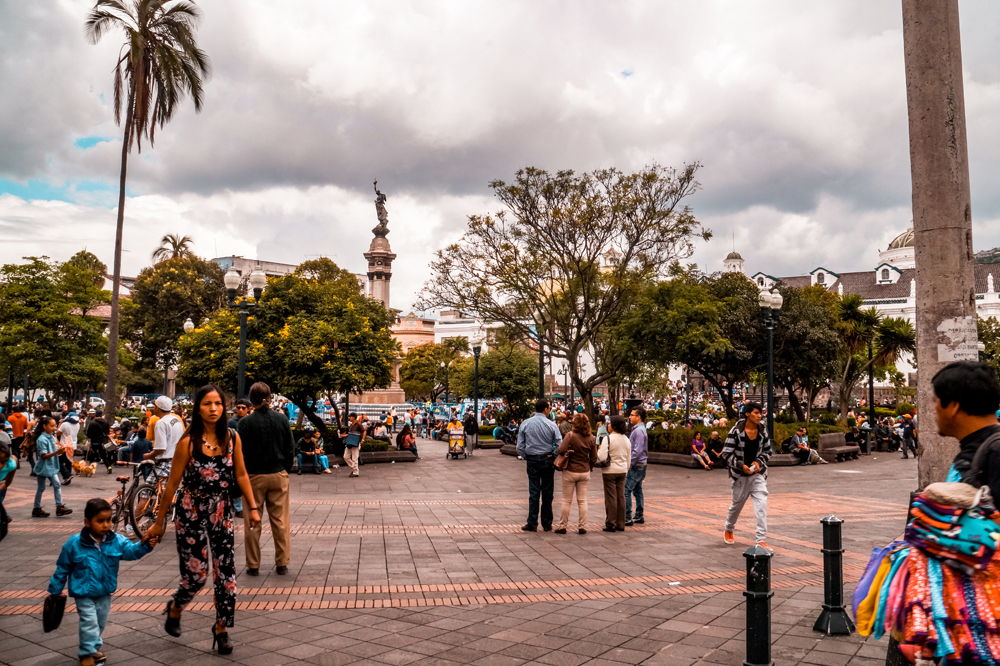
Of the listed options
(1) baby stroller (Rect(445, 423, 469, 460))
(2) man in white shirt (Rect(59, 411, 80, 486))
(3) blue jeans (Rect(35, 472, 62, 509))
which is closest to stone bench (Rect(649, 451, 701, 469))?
(1) baby stroller (Rect(445, 423, 469, 460))

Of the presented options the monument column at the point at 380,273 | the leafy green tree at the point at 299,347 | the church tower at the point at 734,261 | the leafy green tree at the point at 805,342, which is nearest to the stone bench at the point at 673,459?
the leafy green tree at the point at 299,347

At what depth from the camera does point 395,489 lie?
1443 centimetres

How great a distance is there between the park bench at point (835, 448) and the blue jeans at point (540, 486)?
16.5 metres

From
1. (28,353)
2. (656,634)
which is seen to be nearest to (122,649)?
(656,634)

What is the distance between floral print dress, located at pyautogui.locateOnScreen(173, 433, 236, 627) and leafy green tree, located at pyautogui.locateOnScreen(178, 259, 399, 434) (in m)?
13.9

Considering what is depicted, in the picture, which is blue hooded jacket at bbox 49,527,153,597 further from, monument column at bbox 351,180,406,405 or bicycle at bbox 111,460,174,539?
monument column at bbox 351,180,406,405

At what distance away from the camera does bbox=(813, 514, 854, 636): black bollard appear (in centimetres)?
497

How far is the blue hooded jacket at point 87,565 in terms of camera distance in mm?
4207

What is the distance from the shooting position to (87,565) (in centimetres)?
423

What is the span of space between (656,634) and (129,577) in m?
4.54

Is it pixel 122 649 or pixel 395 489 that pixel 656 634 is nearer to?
pixel 122 649

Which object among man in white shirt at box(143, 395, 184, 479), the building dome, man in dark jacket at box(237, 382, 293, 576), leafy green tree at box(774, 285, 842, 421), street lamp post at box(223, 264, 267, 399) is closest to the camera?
man in dark jacket at box(237, 382, 293, 576)

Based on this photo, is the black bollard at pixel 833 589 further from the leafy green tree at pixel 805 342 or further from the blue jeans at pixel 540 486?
the leafy green tree at pixel 805 342

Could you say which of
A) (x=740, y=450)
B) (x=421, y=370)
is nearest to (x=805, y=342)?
(x=740, y=450)
